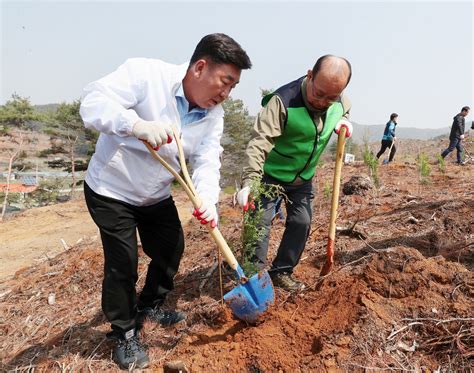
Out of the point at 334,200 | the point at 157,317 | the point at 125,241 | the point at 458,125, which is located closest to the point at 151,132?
the point at 125,241

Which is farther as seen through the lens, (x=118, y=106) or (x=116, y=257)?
(x=116, y=257)

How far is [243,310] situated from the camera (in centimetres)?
220

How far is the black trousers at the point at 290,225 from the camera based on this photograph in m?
2.75

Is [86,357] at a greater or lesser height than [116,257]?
lesser

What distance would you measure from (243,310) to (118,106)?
4.46 feet

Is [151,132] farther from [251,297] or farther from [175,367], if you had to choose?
[175,367]

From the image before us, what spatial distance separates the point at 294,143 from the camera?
262 centimetres

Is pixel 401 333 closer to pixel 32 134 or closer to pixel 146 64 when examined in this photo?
pixel 146 64

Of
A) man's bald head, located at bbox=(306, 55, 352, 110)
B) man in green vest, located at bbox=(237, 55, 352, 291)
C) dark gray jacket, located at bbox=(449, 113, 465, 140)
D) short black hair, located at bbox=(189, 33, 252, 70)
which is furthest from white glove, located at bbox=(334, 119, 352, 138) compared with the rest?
dark gray jacket, located at bbox=(449, 113, 465, 140)

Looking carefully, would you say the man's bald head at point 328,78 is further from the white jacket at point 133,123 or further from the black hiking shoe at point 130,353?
the black hiking shoe at point 130,353

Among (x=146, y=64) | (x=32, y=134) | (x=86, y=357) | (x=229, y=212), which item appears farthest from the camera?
(x=32, y=134)

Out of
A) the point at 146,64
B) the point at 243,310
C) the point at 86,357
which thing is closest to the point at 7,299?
the point at 86,357

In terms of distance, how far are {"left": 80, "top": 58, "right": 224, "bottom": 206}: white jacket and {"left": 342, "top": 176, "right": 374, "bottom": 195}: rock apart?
500 centimetres

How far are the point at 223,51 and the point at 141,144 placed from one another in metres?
0.66
